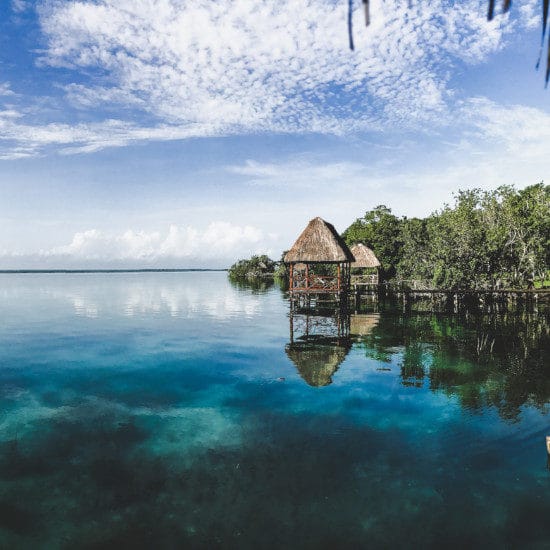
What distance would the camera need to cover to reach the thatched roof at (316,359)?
11.8 metres

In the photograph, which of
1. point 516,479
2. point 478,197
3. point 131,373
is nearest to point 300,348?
point 131,373

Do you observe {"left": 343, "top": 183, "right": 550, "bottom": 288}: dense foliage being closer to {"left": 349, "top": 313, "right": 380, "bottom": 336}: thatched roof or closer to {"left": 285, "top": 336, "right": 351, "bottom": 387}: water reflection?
{"left": 349, "top": 313, "right": 380, "bottom": 336}: thatched roof

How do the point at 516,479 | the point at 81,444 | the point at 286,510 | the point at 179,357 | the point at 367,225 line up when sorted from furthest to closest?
1. the point at 367,225
2. the point at 179,357
3. the point at 81,444
4. the point at 516,479
5. the point at 286,510

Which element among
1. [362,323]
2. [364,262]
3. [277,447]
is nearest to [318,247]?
[362,323]

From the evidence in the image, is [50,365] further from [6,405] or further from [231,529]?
[231,529]

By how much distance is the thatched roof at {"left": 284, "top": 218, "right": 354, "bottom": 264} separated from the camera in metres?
24.9

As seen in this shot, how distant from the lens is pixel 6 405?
9.86m

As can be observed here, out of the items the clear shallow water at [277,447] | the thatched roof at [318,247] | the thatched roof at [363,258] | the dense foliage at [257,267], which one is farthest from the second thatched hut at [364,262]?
the dense foliage at [257,267]

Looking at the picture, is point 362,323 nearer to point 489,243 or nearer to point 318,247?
point 318,247

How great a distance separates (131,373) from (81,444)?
5.06 m

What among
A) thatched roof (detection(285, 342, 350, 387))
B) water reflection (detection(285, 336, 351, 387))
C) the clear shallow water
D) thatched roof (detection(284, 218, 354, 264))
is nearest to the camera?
the clear shallow water

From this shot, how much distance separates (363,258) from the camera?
37.5 metres

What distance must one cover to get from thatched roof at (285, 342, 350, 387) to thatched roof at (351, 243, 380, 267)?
2175 centimetres

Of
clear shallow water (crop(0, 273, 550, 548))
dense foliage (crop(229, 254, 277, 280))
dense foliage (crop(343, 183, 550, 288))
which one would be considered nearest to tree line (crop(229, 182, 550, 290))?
dense foliage (crop(343, 183, 550, 288))
